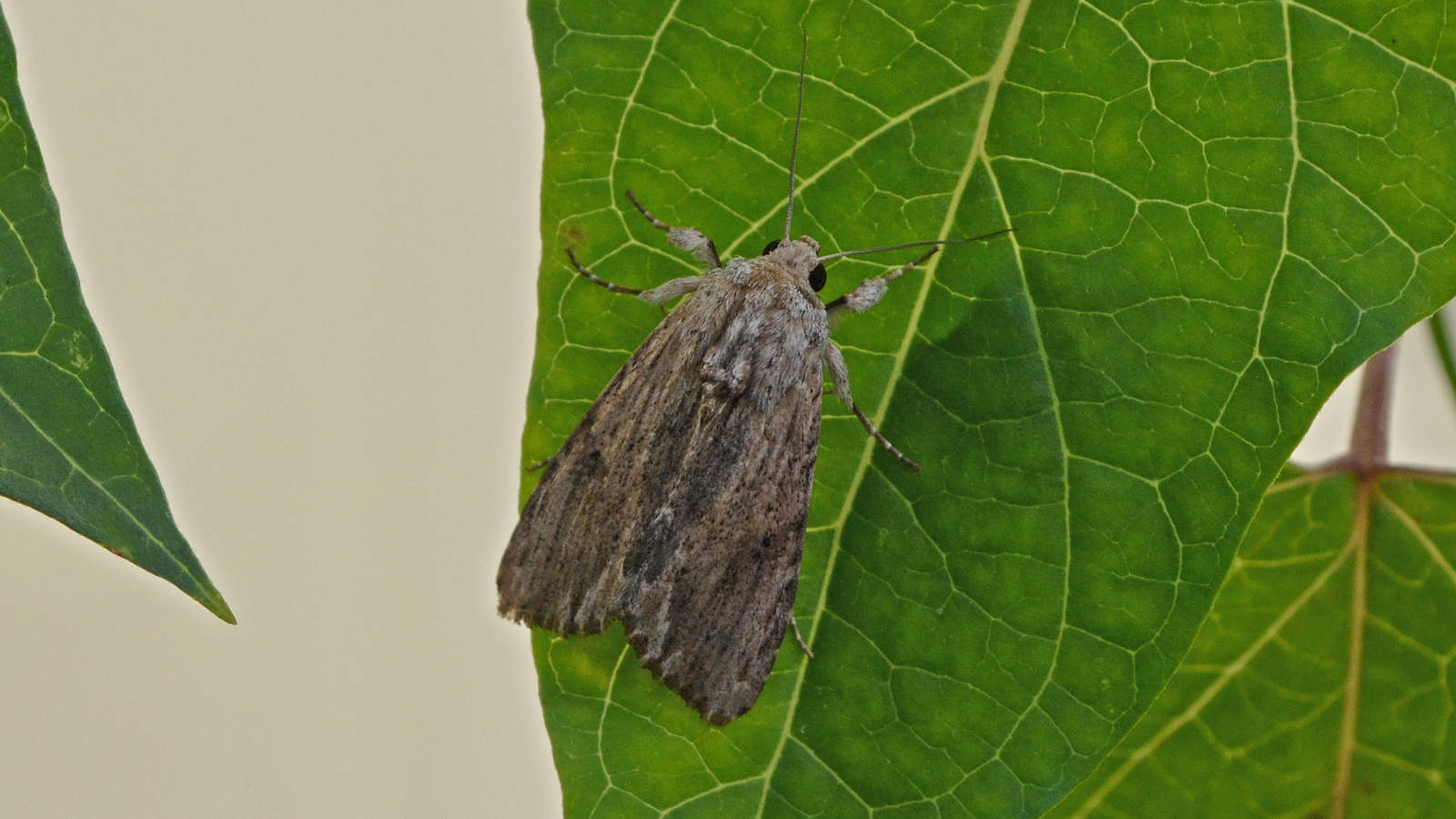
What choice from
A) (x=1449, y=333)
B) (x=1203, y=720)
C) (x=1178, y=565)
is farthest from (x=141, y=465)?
(x=1449, y=333)

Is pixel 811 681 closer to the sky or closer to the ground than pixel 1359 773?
closer to the sky

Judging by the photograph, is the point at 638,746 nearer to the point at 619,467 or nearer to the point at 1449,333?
the point at 619,467

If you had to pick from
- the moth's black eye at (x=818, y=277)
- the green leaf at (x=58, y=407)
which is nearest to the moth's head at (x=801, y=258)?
the moth's black eye at (x=818, y=277)

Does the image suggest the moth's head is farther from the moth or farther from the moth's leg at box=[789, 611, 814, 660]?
the moth's leg at box=[789, 611, 814, 660]


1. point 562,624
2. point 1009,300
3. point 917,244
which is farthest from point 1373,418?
point 562,624

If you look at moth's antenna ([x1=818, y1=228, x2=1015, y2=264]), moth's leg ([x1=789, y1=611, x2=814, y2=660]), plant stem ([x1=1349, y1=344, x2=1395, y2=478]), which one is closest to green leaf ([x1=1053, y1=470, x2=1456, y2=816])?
plant stem ([x1=1349, y1=344, x2=1395, y2=478])

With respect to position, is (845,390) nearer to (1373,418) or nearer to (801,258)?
(801,258)
